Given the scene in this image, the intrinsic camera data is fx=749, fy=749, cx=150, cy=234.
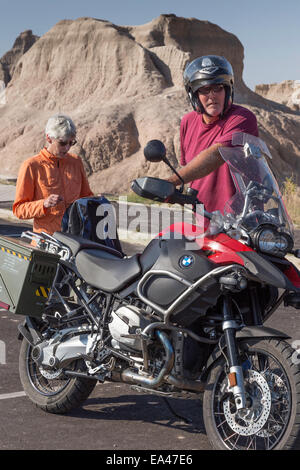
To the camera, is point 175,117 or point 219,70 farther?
point 175,117

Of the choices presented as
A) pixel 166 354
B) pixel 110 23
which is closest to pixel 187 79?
pixel 166 354

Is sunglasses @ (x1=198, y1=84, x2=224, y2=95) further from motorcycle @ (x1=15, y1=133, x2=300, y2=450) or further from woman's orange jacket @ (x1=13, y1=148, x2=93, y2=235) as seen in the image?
woman's orange jacket @ (x1=13, y1=148, x2=93, y2=235)

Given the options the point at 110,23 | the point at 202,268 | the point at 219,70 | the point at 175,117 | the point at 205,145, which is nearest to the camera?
the point at 202,268

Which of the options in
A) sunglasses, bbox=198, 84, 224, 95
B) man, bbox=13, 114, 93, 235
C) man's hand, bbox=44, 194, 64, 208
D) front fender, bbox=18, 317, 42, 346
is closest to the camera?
sunglasses, bbox=198, 84, 224, 95

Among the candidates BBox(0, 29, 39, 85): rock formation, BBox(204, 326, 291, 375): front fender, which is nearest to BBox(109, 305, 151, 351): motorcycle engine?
BBox(204, 326, 291, 375): front fender

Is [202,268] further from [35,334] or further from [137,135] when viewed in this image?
[137,135]

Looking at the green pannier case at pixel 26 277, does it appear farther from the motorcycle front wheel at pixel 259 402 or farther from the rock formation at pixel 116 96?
the rock formation at pixel 116 96

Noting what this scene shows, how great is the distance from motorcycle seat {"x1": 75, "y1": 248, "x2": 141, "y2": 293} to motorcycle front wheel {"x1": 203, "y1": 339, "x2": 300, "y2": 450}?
2.66 ft

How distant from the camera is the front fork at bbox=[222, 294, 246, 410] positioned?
4020 mm

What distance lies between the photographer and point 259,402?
406 cm

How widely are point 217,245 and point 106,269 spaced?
0.89 meters

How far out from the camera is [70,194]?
654cm

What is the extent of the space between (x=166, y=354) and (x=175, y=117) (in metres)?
36.7

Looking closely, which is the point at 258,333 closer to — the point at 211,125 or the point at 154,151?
the point at 154,151
